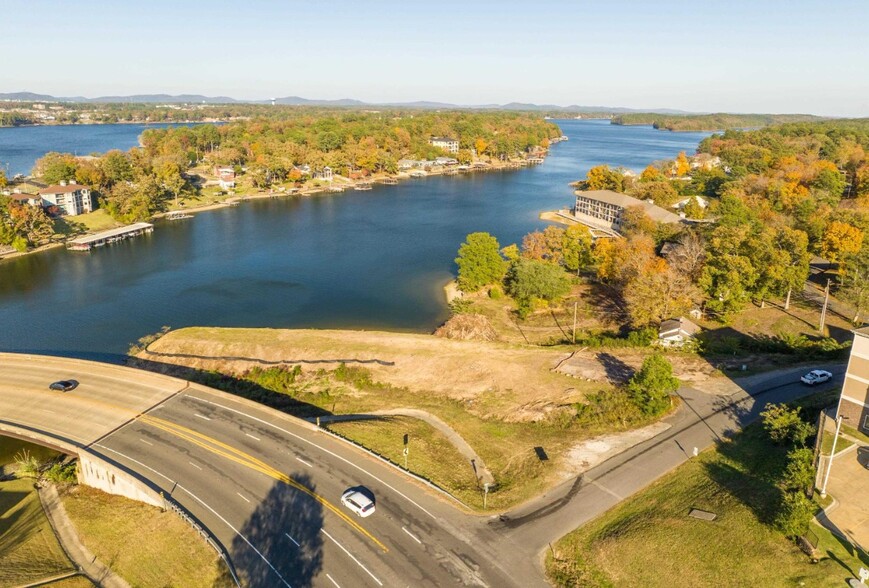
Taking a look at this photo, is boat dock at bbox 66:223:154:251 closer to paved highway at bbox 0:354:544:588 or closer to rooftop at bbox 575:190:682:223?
paved highway at bbox 0:354:544:588

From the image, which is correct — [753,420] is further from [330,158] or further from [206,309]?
[330,158]

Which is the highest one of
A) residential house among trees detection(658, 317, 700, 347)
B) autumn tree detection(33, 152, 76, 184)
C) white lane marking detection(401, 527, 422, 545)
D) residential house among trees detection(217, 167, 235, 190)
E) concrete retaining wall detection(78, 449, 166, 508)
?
autumn tree detection(33, 152, 76, 184)

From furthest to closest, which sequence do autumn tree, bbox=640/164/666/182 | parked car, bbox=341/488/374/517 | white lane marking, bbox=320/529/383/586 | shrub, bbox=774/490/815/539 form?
autumn tree, bbox=640/164/666/182 < parked car, bbox=341/488/374/517 < shrub, bbox=774/490/815/539 < white lane marking, bbox=320/529/383/586

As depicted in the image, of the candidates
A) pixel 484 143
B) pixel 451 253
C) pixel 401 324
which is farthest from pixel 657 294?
pixel 484 143

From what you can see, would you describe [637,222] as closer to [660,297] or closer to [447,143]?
[660,297]

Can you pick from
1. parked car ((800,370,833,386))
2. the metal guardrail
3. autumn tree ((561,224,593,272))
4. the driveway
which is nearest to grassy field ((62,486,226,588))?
the metal guardrail

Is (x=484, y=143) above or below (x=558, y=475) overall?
above

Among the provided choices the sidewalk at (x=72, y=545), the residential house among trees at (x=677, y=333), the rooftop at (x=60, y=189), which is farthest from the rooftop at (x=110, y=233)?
the residential house among trees at (x=677, y=333)

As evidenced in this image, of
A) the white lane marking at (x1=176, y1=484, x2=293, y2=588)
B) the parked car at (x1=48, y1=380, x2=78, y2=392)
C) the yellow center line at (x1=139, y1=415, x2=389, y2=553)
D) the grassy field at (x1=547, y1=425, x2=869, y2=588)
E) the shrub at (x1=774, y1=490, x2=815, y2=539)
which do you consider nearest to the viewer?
the grassy field at (x1=547, y1=425, x2=869, y2=588)
